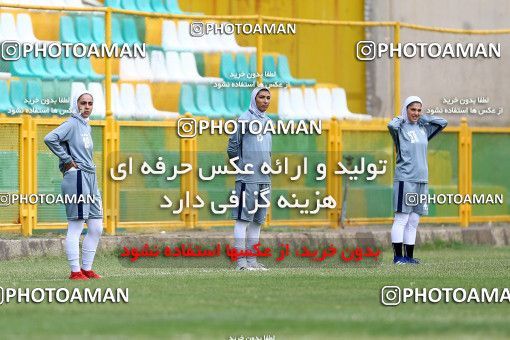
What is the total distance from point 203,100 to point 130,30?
2.16 metres

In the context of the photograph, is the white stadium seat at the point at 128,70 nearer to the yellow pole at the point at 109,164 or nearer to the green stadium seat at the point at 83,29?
the green stadium seat at the point at 83,29

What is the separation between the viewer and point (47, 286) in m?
14.8

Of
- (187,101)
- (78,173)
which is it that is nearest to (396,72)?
(187,101)

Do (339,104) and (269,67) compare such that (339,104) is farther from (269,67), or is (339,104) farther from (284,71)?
(269,67)

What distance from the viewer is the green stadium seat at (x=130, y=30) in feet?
73.7

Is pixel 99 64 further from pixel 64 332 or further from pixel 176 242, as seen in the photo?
pixel 64 332

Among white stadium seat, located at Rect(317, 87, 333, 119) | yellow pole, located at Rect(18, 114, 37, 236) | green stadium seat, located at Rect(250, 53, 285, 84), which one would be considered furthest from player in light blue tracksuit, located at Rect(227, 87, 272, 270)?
white stadium seat, located at Rect(317, 87, 333, 119)

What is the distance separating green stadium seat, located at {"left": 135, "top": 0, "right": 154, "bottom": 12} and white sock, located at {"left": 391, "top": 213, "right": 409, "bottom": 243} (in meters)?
8.87

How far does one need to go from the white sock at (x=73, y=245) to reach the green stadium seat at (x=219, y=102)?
776cm

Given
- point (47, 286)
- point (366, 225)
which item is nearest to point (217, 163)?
point (366, 225)

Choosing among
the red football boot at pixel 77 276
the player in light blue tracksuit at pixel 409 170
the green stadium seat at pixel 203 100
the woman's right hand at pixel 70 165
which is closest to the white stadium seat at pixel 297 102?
the green stadium seat at pixel 203 100

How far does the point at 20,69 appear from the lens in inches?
902

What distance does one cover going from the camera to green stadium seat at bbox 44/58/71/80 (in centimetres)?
2274

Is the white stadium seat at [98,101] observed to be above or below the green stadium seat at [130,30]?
below
